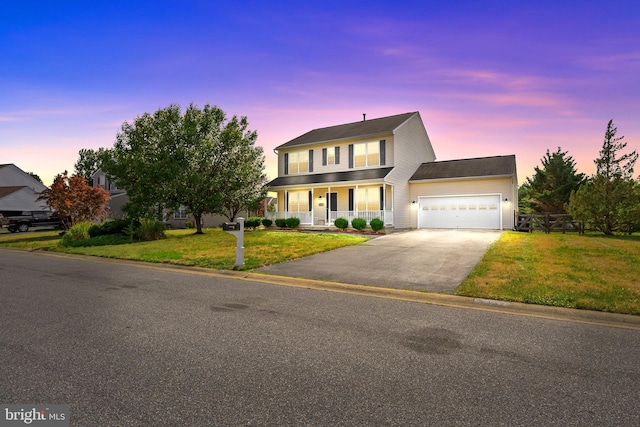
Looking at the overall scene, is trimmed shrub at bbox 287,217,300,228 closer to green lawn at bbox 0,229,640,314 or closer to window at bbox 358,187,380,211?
window at bbox 358,187,380,211

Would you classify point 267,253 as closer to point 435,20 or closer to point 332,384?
point 332,384

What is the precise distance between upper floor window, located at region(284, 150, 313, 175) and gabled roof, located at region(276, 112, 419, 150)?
80 cm

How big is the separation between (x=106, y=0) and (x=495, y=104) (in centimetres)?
2035

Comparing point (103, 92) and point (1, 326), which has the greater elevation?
point (103, 92)

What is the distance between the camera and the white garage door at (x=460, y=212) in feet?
72.2

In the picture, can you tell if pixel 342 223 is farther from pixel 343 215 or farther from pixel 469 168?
pixel 469 168

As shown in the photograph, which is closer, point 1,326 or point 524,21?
point 1,326

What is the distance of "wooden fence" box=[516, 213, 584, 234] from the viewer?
68.0 feet

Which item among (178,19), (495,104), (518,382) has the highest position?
(178,19)

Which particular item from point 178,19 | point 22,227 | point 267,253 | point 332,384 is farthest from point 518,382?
point 22,227

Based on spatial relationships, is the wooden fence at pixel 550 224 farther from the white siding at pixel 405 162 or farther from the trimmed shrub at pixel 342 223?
the trimmed shrub at pixel 342 223

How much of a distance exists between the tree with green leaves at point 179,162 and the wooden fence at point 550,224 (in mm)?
18734

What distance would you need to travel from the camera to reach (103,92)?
59.8 feet

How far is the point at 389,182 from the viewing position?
70.8 feet
